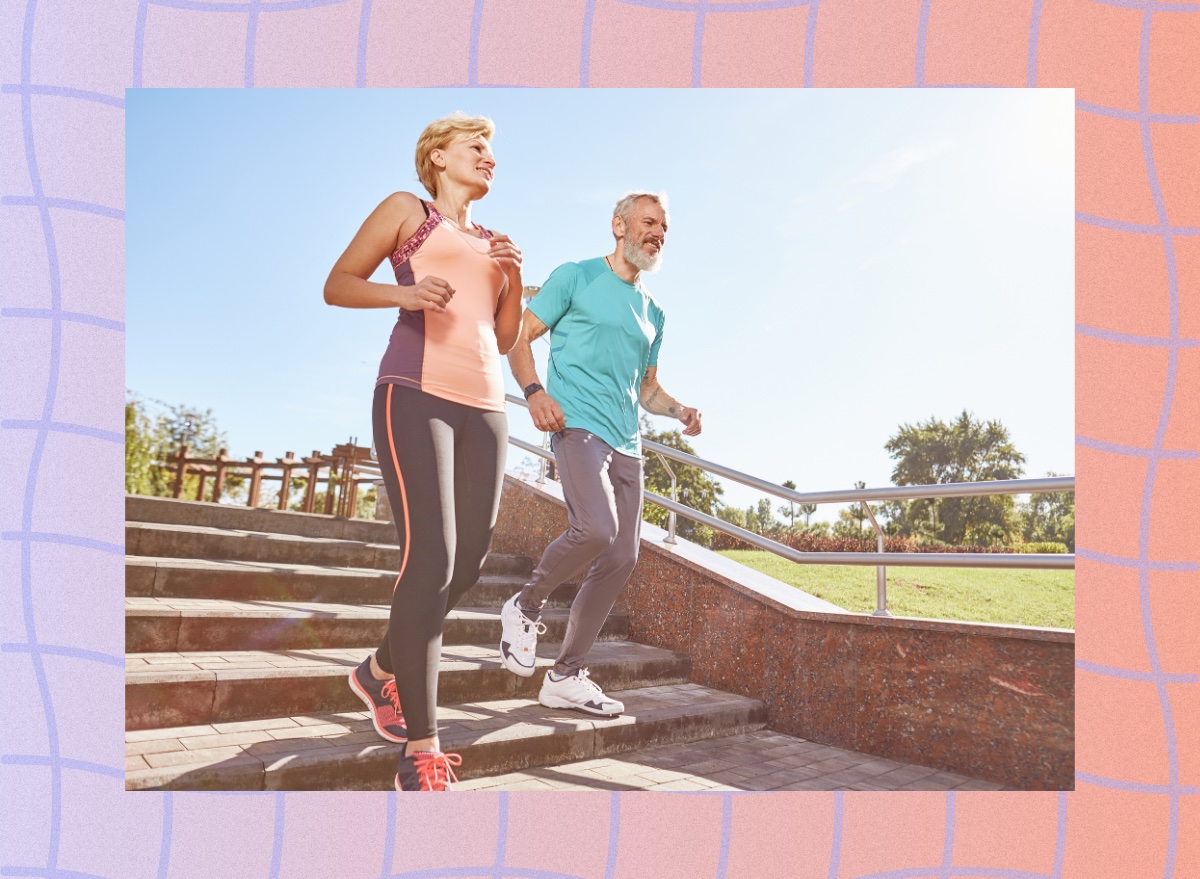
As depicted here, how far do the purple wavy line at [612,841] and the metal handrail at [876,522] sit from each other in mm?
1247

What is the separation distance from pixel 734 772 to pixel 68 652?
1.82 m

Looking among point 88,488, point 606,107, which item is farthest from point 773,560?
point 88,488

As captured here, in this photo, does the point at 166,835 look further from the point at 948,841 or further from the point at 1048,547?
the point at 1048,547

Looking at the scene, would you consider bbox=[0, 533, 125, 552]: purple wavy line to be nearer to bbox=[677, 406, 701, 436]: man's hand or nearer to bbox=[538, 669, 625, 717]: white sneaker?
bbox=[538, 669, 625, 717]: white sneaker

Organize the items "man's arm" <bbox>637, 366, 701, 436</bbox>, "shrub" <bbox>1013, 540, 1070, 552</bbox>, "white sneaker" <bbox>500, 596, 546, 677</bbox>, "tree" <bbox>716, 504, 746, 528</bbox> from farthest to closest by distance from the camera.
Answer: "tree" <bbox>716, 504, 746, 528</bbox> → "man's arm" <bbox>637, 366, 701, 436</bbox> → "shrub" <bbox>1013, 540, 1070, 552</bbox> → "white sneaker" <bbox>500, 596, 546, 677</bbox>

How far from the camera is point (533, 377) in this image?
2.43 meters

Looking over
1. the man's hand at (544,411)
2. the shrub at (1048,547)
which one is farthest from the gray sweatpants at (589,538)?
the shrub at (1048,547)

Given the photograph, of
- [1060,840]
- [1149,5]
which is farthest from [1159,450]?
[1149,5]

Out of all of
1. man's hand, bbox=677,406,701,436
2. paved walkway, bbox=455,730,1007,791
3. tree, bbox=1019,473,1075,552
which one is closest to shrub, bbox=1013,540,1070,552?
tree, bbox=1019,473,1075,552

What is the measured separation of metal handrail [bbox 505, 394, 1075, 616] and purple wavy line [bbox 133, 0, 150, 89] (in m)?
1.43

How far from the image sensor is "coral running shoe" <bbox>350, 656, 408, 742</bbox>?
190 centimetres

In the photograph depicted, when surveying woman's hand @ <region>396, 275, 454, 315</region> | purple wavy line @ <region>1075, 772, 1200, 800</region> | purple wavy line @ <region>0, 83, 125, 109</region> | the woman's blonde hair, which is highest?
purple wavy line @ <region>0, 83, 125, 109</region>

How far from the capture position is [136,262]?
6.79 feet

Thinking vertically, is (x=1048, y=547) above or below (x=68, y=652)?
above
